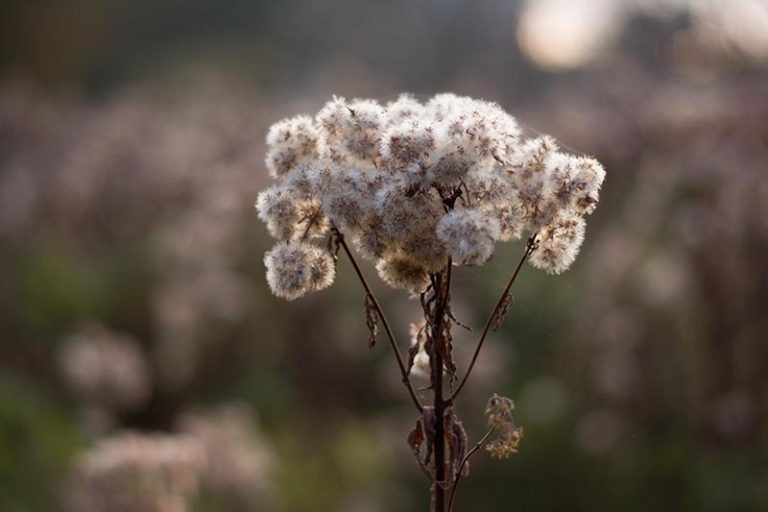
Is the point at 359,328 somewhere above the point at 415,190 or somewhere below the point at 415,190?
above

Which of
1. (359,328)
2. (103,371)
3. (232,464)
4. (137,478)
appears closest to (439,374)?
(137,478)

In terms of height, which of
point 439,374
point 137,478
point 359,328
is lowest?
point 439,374

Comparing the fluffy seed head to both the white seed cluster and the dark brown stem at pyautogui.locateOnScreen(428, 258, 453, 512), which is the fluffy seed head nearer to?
the white seed cluster

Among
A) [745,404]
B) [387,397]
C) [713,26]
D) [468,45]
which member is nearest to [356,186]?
[745,404]

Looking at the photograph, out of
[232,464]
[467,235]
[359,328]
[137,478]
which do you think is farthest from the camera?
[359,328]

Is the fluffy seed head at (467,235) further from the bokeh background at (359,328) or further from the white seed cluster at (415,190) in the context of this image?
the bokeh background at (359,328)

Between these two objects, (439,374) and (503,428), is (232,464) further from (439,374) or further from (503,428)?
(439,374)
